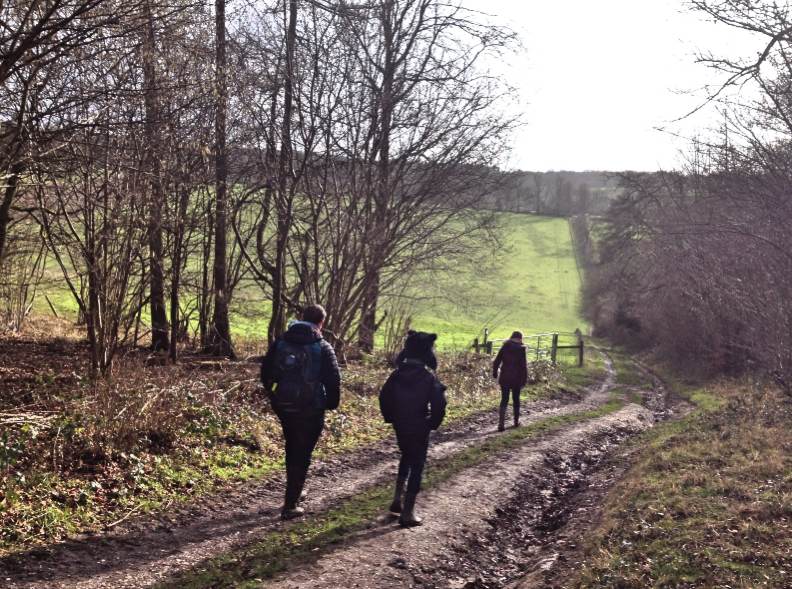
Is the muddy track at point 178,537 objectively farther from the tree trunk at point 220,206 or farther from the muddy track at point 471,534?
the tree trunk at point 220,206

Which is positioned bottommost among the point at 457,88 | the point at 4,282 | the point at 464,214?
the point at 4,282

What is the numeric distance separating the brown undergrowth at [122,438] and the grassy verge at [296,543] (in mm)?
1528

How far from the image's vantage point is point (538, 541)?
795cm

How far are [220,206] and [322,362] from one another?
30.5ft

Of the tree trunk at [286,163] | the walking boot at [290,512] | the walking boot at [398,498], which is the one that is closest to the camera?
the walking boot at [290,512]

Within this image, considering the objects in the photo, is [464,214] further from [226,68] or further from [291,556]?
[291,556]

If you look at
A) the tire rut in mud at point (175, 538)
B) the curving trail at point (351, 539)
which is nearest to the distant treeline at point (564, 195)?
the curving trail at point (351, 539)

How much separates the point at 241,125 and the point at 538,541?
10.1 metres

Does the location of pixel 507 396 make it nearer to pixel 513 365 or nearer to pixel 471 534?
pixel 513 365

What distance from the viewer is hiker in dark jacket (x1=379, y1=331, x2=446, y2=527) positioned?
7.54 meters

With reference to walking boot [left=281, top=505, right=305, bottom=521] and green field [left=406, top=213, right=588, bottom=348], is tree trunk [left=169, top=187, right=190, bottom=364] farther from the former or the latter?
green field [left=406, top=213, right=588, bottom=348]

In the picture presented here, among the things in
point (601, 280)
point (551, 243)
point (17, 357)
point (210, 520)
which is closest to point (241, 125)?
point (17, 357)

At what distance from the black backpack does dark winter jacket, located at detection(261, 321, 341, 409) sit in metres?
0.04

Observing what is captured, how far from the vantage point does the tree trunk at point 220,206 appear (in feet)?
39.2
